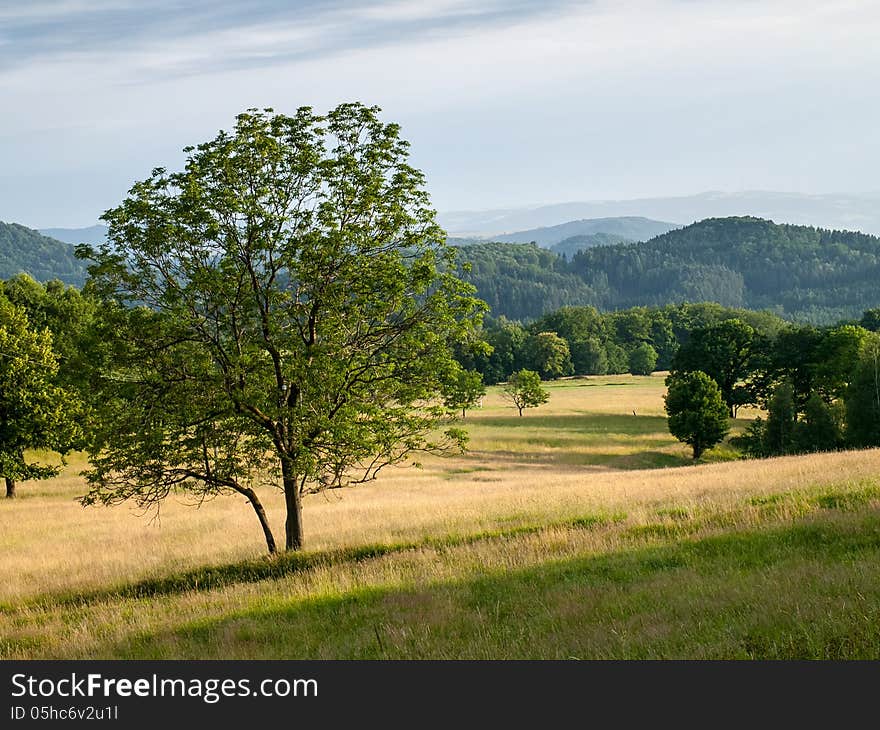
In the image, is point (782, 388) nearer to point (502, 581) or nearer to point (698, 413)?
point (698, 413)

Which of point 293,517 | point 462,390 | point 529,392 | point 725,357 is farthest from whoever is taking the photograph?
point 529,392

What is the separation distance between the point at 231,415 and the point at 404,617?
814cm

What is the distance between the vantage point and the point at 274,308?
1758 centimetres

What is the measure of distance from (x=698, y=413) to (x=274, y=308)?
47.8 m

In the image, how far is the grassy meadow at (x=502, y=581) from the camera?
8555 millimetres

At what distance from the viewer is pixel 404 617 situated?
10.8 m

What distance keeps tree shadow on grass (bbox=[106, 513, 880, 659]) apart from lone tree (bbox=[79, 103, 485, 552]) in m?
5.30

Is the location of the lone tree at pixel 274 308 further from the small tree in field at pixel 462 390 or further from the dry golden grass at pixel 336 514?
the dry golden grass at pixel 336 514

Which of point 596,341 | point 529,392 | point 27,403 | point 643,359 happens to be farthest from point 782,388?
point 596,341

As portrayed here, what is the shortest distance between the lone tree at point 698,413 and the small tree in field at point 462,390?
44.8 meters

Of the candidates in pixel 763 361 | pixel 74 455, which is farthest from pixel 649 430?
pixel 74 455

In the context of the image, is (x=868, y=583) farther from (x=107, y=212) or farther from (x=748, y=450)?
(x=748, y=450)

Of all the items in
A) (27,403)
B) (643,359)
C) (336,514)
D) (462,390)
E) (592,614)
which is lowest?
(336,514)

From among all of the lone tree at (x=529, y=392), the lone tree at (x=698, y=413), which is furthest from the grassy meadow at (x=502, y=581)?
the lone tree at (x=529, y=392)
